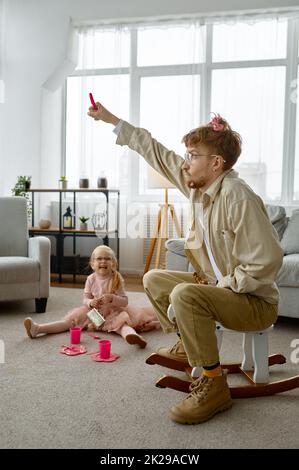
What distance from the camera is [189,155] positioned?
2074 millimetres

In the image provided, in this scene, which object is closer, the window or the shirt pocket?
the shirt pocket

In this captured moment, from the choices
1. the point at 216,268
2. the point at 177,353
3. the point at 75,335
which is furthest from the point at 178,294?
the point at 75,335

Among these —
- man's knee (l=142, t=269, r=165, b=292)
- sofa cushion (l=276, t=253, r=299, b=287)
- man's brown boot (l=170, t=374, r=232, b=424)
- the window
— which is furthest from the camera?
the window

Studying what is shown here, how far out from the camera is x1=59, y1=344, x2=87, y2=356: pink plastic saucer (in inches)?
102

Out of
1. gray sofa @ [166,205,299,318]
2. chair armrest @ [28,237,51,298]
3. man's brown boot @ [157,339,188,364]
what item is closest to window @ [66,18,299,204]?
gray sofa @ [166,205,299,318]

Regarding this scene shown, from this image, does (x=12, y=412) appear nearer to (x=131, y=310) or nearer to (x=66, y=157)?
(x=131, y=310)

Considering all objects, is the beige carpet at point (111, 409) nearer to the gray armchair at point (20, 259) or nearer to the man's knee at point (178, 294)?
the man's knee at point (178, 294)

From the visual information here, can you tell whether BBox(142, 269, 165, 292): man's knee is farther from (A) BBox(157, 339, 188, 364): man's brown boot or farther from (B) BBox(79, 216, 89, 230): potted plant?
(B) BBox(79, 216, 89, 230): potted plant

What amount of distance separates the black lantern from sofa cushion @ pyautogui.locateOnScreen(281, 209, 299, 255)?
7.56 ft

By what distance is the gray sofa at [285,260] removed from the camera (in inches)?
124

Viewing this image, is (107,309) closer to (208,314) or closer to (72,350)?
(72,350)

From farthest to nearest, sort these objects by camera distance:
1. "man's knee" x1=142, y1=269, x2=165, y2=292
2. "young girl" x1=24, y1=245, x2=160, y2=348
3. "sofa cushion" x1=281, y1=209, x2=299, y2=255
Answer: "sofa cushion" x1=281, y1=209, x2=299, y2=255
"young girl" x1=24, y1=245, x2=160, y2=348
"man's knee" x1=142, y1=269, x2=165, y2=292

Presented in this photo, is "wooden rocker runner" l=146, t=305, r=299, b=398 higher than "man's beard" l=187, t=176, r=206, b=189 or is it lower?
lower

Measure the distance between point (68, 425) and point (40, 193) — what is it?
13.5 feet
